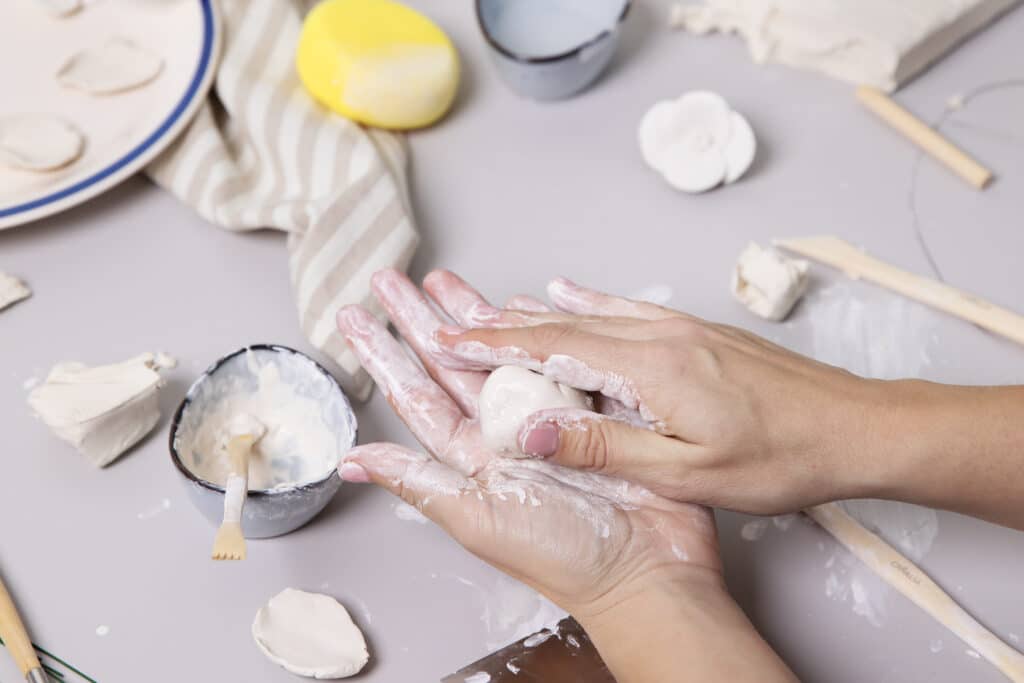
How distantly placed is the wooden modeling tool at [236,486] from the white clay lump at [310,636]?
0.21 feet

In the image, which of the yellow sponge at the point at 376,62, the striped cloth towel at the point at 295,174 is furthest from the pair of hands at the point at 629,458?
the yellow sponge at the point at 376,62

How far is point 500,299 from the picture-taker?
114 centimetres

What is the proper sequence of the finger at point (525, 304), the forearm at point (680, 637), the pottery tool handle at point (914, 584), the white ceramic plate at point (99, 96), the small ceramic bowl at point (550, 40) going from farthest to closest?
the small ceramic bowl at point (550, 40) < the white ceramic plate at point (99, 96) < the finger at point (525, 304) < the pottery tool handle at point (914, 584) < the forearm at point (680, 637)

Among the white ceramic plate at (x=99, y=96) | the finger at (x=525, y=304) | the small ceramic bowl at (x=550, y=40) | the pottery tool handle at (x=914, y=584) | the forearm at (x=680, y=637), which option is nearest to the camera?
the forearm at (x=680, y=637)

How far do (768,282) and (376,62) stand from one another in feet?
1.73

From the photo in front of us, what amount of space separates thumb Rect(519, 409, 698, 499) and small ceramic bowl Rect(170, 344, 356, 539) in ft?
0.66

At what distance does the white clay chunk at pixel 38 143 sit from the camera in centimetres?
117

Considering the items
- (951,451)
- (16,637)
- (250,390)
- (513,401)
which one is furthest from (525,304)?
(16,637)

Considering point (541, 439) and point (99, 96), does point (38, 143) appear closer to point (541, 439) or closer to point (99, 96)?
point (99, 96)

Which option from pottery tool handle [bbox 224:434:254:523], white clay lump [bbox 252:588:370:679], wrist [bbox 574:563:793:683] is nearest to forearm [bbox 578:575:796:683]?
wrist [bbox 574:563:793:683]

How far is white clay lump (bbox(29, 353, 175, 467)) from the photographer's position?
3.14 feet

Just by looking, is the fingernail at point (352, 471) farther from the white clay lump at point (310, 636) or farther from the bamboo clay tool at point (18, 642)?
the bamboo clay tool at point (18, 642)

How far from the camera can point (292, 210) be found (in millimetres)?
1126

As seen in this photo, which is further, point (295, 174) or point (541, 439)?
point (295, 174)
